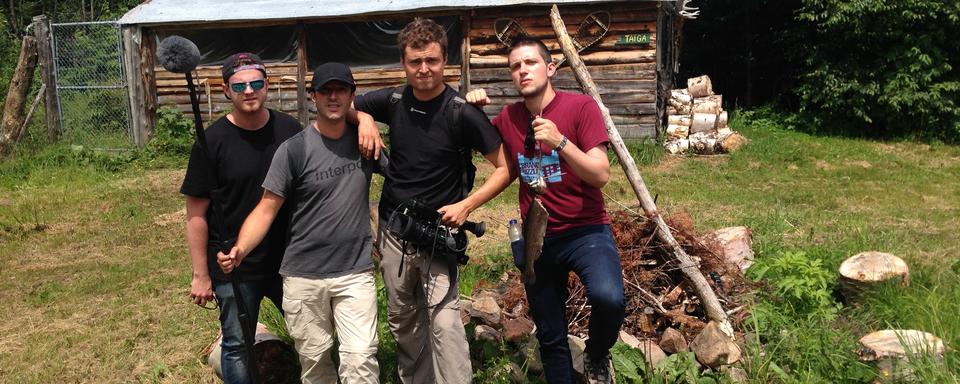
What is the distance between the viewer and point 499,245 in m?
6.71

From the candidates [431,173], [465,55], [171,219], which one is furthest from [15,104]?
[431,173]

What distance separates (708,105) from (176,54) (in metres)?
11.1

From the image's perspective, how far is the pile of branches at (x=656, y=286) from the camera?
4500mm

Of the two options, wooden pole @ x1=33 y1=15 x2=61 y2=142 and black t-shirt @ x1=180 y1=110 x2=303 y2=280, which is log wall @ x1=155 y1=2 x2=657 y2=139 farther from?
black t-shirt @ x1=180 y1=110 x2=303 y2=280

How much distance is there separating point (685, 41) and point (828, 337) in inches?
644

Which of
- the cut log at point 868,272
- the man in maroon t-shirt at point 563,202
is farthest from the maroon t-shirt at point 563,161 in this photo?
the cut log at point 868,272

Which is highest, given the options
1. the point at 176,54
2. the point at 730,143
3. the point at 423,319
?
the point at 176,54

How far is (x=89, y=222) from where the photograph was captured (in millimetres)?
8297

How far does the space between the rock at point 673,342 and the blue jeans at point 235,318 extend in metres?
2.06

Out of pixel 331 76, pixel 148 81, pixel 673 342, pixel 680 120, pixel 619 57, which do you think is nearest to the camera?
pixel 331 76

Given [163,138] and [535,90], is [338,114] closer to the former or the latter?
[535,90]

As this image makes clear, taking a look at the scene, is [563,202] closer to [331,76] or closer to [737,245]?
[331,76]

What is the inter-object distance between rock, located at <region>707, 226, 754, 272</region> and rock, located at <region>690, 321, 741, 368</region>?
1095 mm

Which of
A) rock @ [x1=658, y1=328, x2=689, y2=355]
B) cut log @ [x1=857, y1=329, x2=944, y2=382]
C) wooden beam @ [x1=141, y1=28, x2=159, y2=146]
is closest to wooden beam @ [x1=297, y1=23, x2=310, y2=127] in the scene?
wooden beam @ [x1=141, y1=28, x2=159, y2=146]
